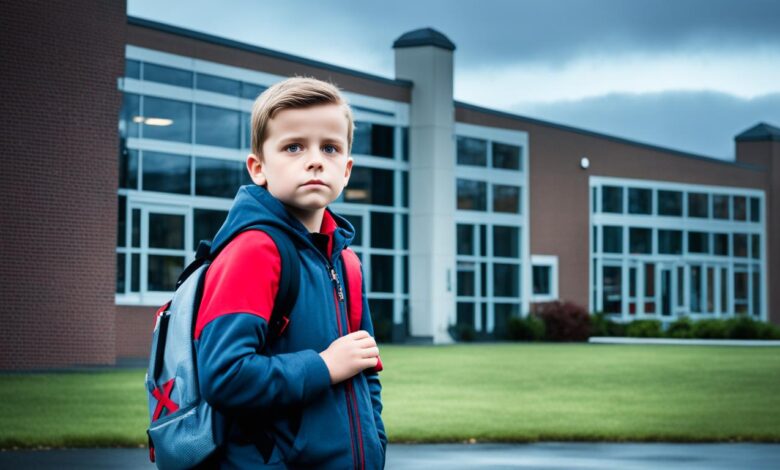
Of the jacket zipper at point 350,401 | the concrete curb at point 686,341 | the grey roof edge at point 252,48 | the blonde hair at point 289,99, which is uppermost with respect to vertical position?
the grey roof edge at point 252,48

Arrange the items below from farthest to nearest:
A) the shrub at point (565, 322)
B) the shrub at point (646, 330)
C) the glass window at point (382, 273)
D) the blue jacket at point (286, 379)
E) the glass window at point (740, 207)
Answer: the glass window at point (740, 207), the shrub at point (646, 330), the shrub at point (565, 322), the glass window at point (382, 273), the blue jacket at point (286, 379)

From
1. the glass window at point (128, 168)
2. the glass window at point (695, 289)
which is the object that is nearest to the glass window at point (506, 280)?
the glass window at point (695, 289)

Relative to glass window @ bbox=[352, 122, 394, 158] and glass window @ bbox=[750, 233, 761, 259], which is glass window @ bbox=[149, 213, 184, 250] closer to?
glass window @ bbox=[352, 122, 394, 158]

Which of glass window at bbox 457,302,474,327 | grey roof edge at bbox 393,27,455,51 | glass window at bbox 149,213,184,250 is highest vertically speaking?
grey roof edge at bbox 393,27,455,51

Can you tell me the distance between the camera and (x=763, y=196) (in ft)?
163

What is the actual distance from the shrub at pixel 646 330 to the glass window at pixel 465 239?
242 inches

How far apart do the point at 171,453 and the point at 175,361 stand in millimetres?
200

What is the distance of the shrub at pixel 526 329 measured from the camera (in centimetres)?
3759

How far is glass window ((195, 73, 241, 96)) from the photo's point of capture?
28891 mm

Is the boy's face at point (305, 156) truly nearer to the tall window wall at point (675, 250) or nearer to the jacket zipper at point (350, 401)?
the jacket zipper at point (350, 401)

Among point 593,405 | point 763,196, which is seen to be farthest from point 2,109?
point 763,196

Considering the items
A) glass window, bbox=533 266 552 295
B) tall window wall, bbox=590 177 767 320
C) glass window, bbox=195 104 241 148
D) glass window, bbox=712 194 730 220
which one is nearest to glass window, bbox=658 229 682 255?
tall window wall, bbox=590 177 767 320

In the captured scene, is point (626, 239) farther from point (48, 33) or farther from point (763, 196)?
point (48, 33)

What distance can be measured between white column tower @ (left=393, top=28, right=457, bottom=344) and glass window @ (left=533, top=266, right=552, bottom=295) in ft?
16.0
